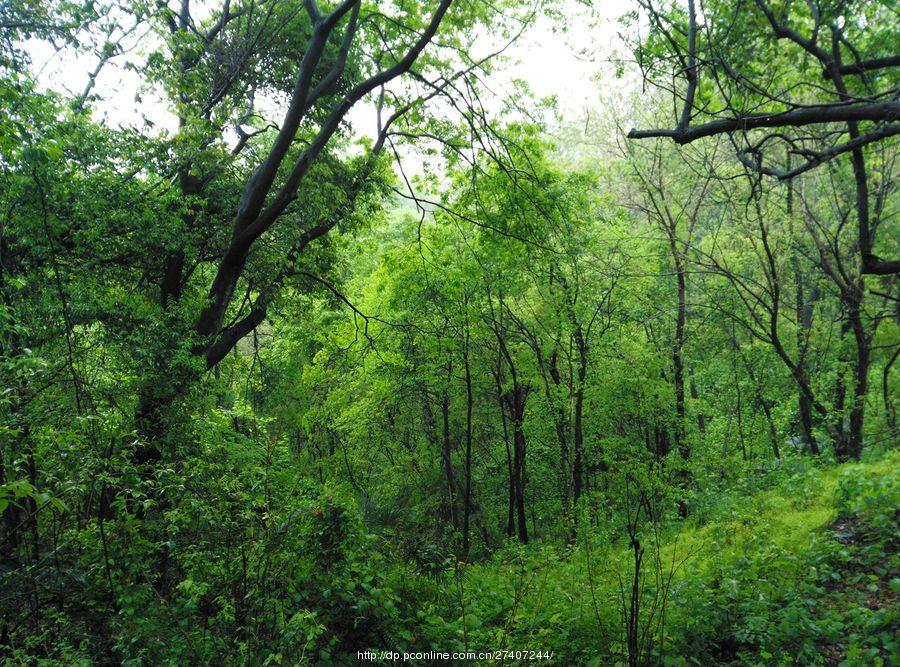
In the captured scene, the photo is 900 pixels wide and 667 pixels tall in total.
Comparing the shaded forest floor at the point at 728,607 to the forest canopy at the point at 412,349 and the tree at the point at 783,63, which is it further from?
the tree at the point at 783,63

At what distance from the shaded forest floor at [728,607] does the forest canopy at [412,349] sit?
39mm

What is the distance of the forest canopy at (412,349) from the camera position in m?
3.96

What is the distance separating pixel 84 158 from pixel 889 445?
15.5 meters

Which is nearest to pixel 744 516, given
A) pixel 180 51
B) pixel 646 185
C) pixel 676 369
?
pixel 676 369

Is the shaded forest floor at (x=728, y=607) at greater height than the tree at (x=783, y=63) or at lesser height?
lesser

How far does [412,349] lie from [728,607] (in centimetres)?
1034

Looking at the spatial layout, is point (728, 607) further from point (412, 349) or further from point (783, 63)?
point (412, 349)

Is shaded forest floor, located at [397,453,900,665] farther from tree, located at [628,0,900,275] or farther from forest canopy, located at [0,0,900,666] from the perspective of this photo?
tree, located at [628,0,900,275]

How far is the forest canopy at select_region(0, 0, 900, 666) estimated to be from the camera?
13.0ft

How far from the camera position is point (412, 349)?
45.5ft

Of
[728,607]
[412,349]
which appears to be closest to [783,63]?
[728,607]

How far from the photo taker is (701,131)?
394cm

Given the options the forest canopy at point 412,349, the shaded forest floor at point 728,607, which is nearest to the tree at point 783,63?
the forest canopy at point 412,349

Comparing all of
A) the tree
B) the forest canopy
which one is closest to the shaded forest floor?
the forest canopy
